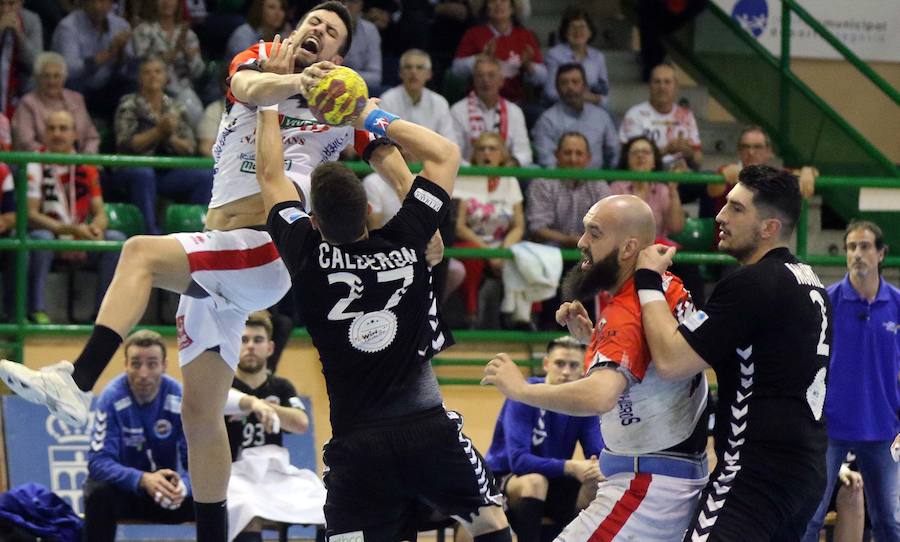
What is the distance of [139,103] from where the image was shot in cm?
932

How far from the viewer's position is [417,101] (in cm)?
995

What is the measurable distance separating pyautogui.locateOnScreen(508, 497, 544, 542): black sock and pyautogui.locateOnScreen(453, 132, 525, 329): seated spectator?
2032 mm

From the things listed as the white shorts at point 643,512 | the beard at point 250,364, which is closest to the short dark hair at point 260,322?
the beard at point 250,364

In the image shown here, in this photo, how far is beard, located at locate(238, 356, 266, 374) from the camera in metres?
7.52

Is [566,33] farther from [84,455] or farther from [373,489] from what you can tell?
[373,489]

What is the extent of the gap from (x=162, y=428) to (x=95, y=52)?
12.3 ft

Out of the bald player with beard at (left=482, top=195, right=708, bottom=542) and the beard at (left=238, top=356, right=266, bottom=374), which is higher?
the bald player with beard at (left=482, top=195, right=708, bottom=542)

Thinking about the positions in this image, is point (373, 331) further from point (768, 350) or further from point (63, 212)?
point (63, 212)

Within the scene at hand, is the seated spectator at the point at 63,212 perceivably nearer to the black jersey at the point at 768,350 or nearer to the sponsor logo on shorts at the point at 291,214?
the sponsor logo on shorts at the point at 291,214

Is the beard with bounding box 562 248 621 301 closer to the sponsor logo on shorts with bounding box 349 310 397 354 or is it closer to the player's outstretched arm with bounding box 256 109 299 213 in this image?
the sponsor logo on shorts with bounding box 349 310 397 354

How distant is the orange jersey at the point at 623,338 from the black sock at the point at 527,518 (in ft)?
9.06

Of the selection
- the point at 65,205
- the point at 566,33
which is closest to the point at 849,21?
the point at 566,33

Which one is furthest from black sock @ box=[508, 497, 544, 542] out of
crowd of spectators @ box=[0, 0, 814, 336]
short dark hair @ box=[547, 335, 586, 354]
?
crowd of spectators @ box=[0, 0, 814, 336]

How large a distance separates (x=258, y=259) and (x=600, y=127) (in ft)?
17.9
